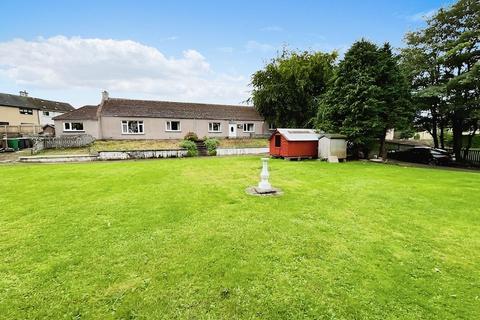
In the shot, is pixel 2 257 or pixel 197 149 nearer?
pixel 2 257

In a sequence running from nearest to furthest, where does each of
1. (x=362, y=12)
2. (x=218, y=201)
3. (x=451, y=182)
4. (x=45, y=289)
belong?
(x=45, y=289), (x=218, y=201), (x=451, y=182), (x=362, y=12)

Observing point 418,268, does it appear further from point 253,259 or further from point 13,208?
point 13,208

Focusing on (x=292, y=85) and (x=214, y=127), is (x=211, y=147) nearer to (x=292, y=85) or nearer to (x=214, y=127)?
(x=214, y=127)

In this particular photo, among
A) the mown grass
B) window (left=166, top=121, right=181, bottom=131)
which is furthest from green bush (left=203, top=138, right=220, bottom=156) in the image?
window (left=166, top=121, right=181, bottom=131)

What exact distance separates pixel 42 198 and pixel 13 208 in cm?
99

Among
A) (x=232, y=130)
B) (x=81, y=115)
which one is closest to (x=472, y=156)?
(x=232, y=130)

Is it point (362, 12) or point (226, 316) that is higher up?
point (362, 12)

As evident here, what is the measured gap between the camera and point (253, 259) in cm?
422

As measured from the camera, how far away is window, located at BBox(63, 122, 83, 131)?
2622 cm

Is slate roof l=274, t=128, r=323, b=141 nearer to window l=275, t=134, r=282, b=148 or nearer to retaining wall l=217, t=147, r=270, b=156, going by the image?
window l=275, t=134, r=282, b=148

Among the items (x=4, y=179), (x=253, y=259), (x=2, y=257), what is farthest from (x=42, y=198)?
(x=253, y=259)

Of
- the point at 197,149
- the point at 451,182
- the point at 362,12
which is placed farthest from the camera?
the point at 197,149

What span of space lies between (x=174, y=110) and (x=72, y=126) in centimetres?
1144

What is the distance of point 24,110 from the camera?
39125mm
